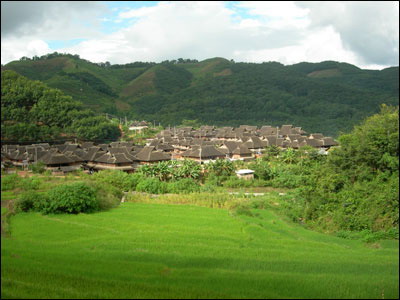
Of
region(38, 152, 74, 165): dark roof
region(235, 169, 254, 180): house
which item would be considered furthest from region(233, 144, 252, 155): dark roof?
region(38, 152, 74, 165): dark roof

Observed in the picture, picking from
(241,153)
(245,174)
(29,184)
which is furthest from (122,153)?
(241,153)

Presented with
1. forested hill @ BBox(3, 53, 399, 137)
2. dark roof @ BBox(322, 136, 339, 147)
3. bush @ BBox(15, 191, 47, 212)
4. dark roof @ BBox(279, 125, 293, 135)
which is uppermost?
forested hill @ BBox(3, 53, 399, 137)

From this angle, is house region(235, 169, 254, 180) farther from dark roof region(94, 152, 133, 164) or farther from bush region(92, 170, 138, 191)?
dark roof region(94, 152, 133, 164)

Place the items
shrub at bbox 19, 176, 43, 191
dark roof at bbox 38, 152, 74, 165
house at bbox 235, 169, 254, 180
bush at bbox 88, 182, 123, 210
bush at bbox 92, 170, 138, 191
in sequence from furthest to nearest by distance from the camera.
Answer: house at bbox 235, 169, 254, 180
dark roof at bbox 38, 152, 74, 165
bush at bbox 92, 170, 138, 191
bush at bbox 88, 182, 123, 210
shrub at bbox 19, 176, 43, 191

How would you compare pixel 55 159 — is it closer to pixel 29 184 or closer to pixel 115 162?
pixel 115 162

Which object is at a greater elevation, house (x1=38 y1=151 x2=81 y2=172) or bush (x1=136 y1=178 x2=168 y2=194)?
house (x1=38 y1=151 x2=81 y2=172)

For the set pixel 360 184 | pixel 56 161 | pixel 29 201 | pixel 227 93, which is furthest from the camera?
pixel 227 93

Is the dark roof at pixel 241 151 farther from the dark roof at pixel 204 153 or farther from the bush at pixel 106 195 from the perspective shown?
the bush at pixel 106 195
